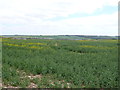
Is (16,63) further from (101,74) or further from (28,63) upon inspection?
(101,74)

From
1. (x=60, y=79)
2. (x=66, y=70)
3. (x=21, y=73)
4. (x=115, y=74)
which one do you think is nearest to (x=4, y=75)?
(x=21, y=73)

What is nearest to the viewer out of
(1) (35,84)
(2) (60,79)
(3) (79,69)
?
(1) (35,84)

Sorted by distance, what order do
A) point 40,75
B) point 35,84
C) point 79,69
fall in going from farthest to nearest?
1. point 79,69
2. point 40,75
3. point 35,84

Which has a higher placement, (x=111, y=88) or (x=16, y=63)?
(x=16, y=63)

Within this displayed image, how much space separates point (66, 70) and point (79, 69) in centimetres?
97

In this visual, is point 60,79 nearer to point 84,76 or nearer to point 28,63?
point 84,76

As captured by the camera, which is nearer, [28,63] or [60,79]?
[60,79]

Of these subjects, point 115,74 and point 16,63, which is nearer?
point 115,74

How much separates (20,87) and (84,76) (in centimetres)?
350

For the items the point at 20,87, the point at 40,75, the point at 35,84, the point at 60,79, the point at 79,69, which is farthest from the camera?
the point at 79,69

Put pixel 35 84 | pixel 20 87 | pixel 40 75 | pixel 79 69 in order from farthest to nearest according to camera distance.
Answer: pixel 79 69 < pixel 40 75 < pixel 35 84 < pixel 20 87

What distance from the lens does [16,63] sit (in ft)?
37.4

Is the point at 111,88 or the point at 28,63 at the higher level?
the point at 28,63

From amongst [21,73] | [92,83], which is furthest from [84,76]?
[21,73]
